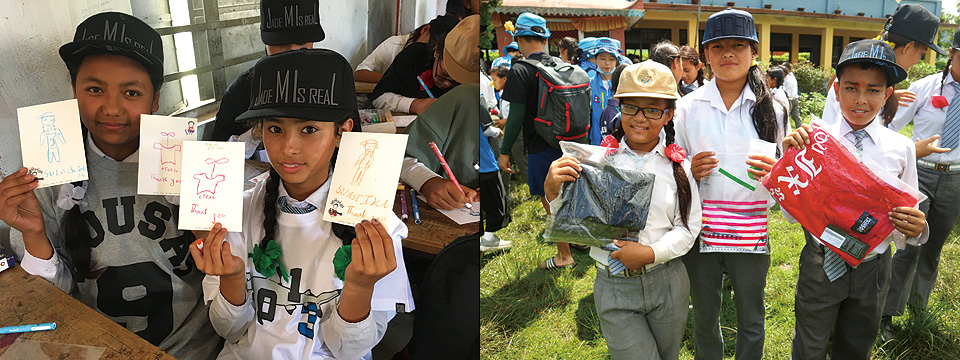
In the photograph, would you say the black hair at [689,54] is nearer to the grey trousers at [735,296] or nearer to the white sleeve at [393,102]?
the grey trousers at [735,296]

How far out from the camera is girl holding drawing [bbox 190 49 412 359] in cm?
118

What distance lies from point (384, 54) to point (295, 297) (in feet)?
1.84

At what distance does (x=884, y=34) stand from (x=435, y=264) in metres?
2.29

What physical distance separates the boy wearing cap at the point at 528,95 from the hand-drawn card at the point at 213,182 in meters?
2.31

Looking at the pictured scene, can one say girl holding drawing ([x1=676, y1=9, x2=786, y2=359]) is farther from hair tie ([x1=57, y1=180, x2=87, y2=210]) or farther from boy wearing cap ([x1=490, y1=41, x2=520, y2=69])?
boy wearing cap ([x1=490, y1=41, x2=520, y2=69])

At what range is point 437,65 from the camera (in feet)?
4.33

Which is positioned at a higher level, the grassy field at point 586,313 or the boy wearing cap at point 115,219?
the boy wearing cap at point 115,219

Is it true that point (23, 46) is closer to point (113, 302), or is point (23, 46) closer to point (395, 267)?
point (113, 302)

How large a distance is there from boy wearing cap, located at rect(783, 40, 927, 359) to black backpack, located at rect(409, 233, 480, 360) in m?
1.27

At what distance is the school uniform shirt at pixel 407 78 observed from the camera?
1281mm

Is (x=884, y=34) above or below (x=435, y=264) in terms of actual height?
above

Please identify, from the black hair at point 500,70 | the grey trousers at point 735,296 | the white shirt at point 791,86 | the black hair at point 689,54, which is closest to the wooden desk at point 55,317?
the grey trousers at point 735,296

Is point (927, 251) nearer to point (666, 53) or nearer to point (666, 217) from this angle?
point (666, 53)

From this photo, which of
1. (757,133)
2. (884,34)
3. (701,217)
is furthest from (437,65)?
(884,34)
